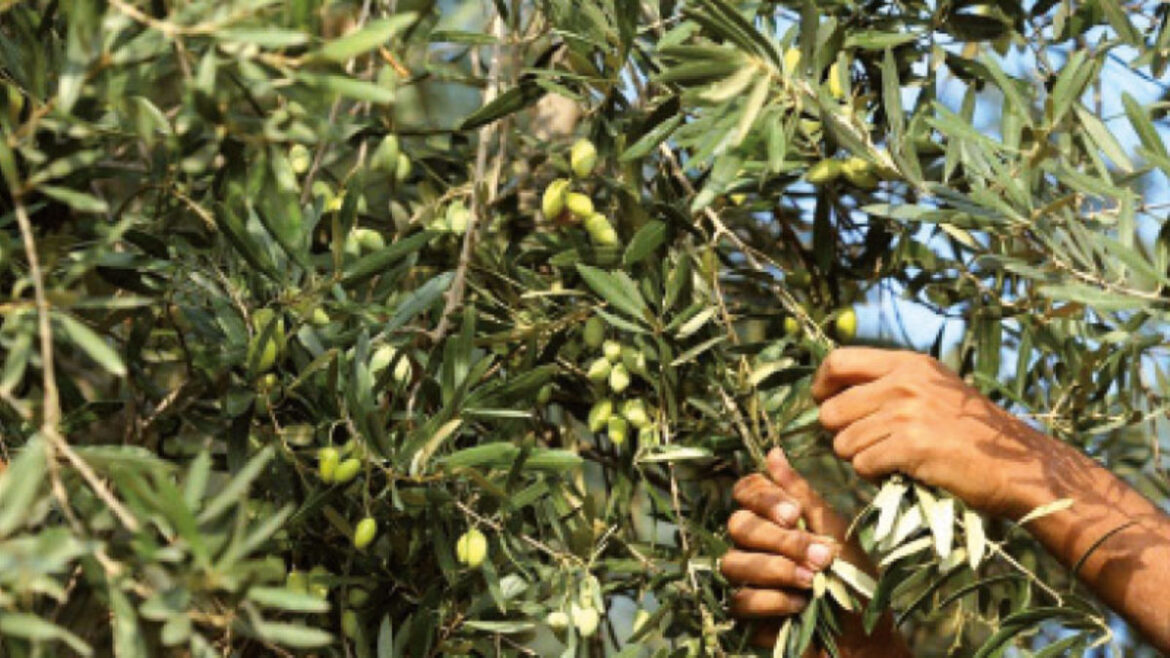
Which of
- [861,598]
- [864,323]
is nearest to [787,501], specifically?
[861,598]

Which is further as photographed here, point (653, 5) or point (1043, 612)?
point (653, 5)

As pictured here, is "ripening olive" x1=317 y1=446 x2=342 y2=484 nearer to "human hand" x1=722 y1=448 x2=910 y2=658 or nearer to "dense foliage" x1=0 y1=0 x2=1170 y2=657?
"dense foliage" x1=0 y1=0 x2=1170 y2=657

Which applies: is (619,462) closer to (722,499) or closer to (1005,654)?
(722,499)

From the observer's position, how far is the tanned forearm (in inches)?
72.6

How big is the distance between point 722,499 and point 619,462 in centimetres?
23

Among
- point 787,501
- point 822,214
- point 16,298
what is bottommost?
point 787,501

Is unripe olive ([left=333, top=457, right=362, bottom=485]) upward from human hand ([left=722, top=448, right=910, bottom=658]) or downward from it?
upward

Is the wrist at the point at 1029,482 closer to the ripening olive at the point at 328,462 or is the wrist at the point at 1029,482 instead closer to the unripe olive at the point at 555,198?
the unripe olive at the point at 555,198

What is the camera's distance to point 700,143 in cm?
162

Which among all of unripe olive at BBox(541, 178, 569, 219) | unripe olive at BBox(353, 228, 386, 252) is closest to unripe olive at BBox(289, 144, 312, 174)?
unripe olive at BBox(353, 228, 386, 252)

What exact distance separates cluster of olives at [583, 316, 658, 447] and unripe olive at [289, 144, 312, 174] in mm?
383

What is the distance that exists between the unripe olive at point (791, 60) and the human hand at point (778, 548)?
0.42 m

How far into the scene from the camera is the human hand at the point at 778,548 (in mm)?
1922

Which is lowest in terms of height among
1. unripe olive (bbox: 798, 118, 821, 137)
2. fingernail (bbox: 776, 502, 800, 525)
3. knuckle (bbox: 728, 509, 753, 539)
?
knuckle (bbox: 728, 509, 753, 539)
